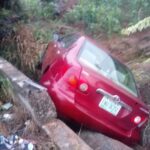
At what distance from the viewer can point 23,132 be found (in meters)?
4.14

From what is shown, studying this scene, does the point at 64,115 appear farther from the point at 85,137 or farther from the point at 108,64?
the point at 108,64

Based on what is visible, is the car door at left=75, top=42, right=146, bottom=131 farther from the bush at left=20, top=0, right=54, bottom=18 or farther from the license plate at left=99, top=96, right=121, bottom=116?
the bush at left=20, top=0, right=54, bottom=18

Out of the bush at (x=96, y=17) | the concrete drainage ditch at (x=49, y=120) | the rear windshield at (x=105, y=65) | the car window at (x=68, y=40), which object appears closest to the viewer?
the concrete drainage ditch at (x=49, y=120)

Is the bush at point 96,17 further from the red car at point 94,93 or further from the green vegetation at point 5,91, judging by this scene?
the green vegetation at point 5,91

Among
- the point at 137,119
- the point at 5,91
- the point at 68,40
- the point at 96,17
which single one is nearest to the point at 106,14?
the point at 96,17

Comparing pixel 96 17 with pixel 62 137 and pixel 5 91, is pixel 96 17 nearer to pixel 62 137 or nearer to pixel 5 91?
pixel 5 91

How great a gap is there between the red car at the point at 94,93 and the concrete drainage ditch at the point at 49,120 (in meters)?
0.19

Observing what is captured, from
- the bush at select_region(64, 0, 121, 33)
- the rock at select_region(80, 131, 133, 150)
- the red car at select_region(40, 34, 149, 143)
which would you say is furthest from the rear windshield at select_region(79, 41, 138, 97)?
the bush at select_region(64, 0, 121, 33)

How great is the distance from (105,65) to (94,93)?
24.9 inches

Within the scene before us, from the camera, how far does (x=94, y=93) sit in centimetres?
475

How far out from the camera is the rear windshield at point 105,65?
16.5ft

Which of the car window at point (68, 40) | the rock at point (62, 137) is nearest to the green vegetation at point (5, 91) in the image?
the rock at point (62, 137)

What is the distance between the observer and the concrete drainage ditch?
161 inches

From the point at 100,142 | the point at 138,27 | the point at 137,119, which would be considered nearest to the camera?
the point at 100,142
